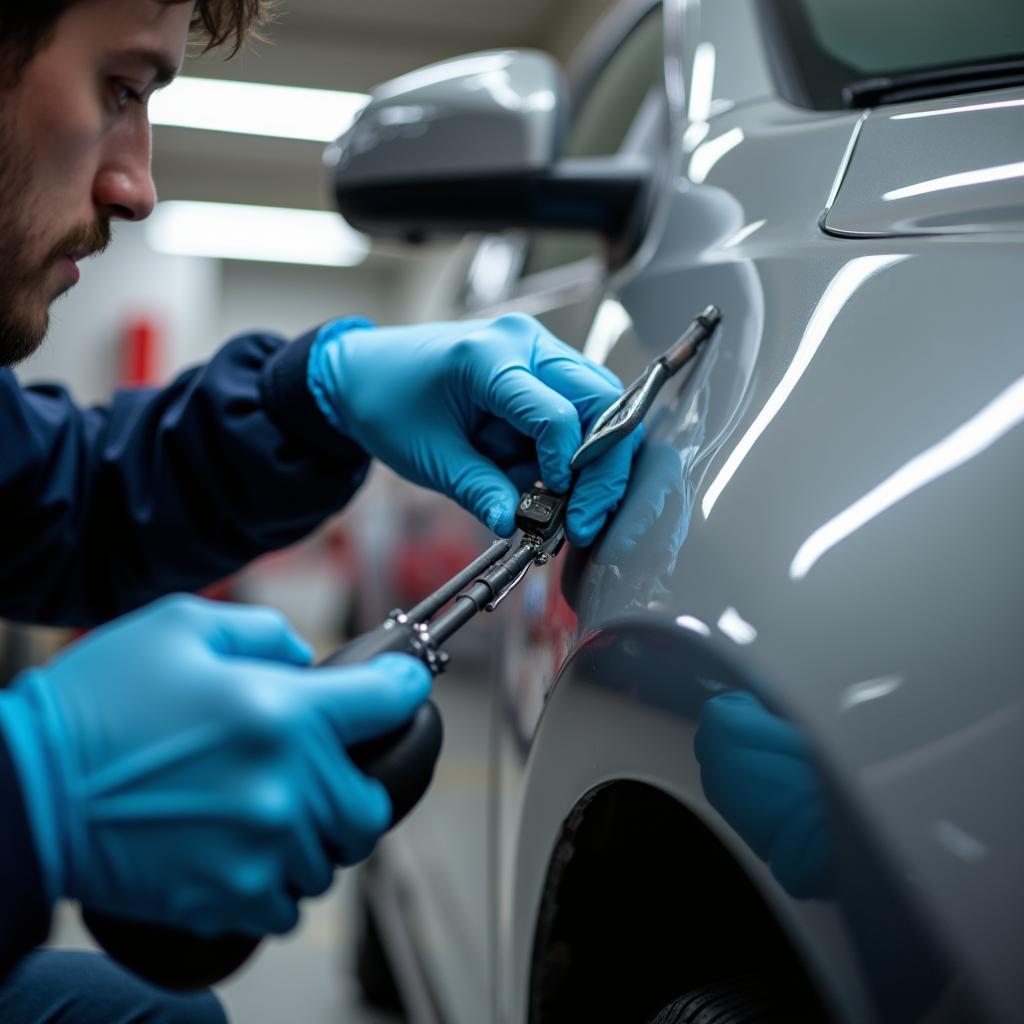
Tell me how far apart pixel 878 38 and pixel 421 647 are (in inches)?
23.2

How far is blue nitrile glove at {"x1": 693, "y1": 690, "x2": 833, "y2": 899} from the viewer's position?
0.42 metres

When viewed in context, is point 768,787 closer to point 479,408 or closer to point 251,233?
point 479,408

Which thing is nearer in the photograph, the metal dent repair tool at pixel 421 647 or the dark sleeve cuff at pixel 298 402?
the metal dent repair tool at pixel 421 647

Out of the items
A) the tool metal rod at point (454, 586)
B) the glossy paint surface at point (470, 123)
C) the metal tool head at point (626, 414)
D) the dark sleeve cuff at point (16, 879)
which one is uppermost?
the glossy paint surface at point (470, 123)

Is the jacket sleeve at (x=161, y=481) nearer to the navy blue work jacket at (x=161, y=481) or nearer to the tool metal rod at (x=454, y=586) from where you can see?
the navy blue work jacket at (x=161, y=481)

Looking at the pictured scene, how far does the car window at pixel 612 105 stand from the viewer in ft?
4.04

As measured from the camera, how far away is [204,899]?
20.6 inches

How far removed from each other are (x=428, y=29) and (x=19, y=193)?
5024 mm

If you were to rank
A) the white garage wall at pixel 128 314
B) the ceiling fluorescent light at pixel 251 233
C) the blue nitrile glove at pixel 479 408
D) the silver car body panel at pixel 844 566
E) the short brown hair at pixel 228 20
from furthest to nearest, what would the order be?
the ceiling fluorescent light at pixel 251 233
the white garage wall at pixel 128 314
the short brown hair at pixel 228 20
the blue nitrile glove at pixel 479 408
the silver car body panel at pixel 844 566

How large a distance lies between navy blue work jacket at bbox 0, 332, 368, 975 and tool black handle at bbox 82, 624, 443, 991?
0.47 m

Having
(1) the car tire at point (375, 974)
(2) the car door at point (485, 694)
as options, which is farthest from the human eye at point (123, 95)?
(1) the car tire at point (375, 974)

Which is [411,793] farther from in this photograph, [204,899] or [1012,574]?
[1012,574]

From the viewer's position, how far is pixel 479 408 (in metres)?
0.89

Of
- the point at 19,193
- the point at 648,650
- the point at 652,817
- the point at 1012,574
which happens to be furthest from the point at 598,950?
the point at 19,193
